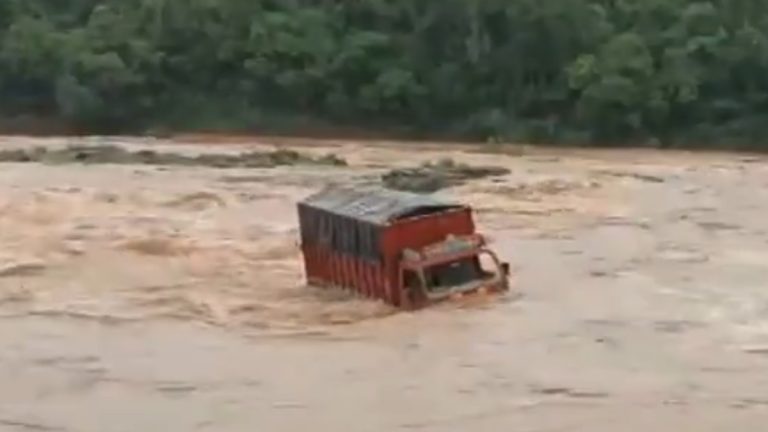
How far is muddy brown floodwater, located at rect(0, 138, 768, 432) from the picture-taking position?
1641cm

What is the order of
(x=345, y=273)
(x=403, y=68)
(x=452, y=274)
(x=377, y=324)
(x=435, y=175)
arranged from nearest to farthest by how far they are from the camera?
(x=377, y=324) → (x=452, y=274) → (x=345, y=273) → (x=435, y=175) → (x=403, y=68)

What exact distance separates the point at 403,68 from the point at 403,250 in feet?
77.3

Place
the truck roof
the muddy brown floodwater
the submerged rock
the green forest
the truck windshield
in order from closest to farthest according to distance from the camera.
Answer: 1. the muddy brown floodwater
2. the truck roof
3. the truck windshield
4. the submerged rock
5. the green forest

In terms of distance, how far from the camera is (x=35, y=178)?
3319 centimetres

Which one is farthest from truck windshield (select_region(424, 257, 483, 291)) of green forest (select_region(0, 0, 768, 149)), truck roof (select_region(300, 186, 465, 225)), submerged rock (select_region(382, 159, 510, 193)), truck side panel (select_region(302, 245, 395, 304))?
green forest (select_region(0, 0, 768, 149))

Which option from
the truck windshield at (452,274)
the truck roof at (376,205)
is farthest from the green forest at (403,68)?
the truck windshield at (452,274)

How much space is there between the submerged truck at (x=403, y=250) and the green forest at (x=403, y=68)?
1900 centimetres

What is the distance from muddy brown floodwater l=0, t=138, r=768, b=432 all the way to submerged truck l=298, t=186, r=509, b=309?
28 centimetres

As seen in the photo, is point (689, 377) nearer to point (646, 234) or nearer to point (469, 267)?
point (469, 267)

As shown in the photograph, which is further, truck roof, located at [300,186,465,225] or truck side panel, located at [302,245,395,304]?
truck side panel, located at [302,245,395,304]

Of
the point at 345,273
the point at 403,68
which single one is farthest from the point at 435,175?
the point at 345,273

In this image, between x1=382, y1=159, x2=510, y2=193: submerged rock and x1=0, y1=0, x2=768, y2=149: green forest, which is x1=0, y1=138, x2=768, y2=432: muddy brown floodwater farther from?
x1=0, y1=0, x2=768, y2=149: green forest

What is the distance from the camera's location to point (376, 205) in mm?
20484

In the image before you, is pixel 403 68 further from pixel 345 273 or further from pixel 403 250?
pixel 403 250
